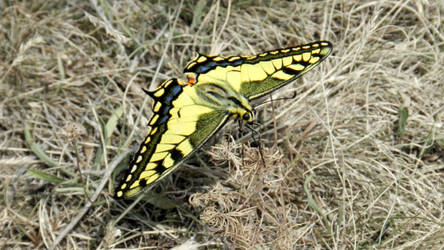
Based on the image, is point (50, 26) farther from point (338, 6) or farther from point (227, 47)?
point (338, 6)

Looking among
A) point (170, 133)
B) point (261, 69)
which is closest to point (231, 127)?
point (261, 69)

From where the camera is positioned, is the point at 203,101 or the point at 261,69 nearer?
the point at 203,101

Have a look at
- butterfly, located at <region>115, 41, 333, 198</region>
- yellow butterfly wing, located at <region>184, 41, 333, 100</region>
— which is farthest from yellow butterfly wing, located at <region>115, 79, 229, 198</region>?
yellow butterfly wing, located at <region>184, 41, 333, 100</region>

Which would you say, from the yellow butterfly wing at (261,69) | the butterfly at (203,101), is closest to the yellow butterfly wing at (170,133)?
the butterfly at (203,101)

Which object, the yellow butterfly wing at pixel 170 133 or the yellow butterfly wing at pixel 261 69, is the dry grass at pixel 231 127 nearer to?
the yellow butterfly wing at pixel 170 133

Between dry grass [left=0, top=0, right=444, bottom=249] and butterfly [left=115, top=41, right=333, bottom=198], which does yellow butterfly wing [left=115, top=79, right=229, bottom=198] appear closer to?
butterfly [left=115, top=41, right=333, bottom=198]

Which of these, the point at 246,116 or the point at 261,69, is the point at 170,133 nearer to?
the point at 246,116
